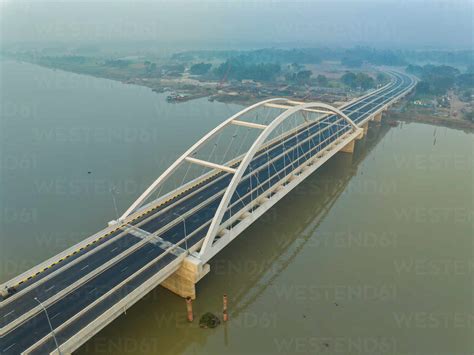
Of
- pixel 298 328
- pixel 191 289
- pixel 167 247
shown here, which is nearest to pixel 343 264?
pixel 298 328

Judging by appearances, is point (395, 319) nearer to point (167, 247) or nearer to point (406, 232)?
point (406, 232)

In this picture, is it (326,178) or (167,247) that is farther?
(326,178)

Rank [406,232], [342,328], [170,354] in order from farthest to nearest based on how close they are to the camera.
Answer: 1. [406,232]
2. [342,328]
3. [170,354]

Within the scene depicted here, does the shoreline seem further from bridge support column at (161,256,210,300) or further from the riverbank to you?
bridge support column at (161,256,210,300)

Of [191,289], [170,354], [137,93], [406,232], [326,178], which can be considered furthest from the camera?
[137,93]

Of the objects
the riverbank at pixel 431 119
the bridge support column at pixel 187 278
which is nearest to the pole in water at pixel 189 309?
the bridge support column at pixel 187 278

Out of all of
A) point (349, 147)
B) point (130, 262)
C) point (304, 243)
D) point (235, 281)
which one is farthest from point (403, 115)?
point (130, 262)

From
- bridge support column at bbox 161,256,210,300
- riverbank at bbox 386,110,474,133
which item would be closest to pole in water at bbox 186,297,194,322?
bridge support column at bbox 161,256,210,300
